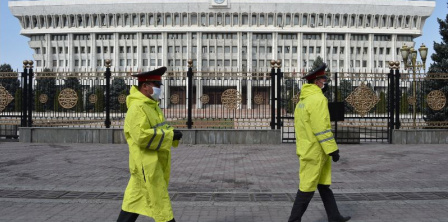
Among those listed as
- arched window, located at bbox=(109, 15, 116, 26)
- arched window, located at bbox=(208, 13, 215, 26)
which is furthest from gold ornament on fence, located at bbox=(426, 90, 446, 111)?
arched window, located at bbox=(109, 15, 116, 26)

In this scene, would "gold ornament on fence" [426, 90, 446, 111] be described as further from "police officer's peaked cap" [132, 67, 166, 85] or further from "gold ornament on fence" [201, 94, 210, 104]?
"police officer's peaked cap" [132, 67, 166, 85]

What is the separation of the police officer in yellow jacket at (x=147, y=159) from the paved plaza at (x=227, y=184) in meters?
1.62

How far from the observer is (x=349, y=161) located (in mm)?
10031

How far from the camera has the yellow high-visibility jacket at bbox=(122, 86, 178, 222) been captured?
323 centimetres

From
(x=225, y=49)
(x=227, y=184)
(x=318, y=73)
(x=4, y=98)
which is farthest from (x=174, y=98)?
(x=225, y=49)

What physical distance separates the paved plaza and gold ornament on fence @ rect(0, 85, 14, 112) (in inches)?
117

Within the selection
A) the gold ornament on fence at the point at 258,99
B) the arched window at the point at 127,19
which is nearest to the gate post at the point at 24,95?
the gold ornament on fence at the point at 258,99

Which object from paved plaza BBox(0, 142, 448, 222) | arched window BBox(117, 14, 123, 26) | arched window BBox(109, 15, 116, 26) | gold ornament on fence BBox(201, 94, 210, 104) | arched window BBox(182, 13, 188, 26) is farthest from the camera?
arched window BBox(109, 15, 116, 26)

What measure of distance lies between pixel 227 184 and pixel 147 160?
4.08 m

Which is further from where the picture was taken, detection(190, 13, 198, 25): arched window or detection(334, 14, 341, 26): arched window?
detection(334, 14, 341, 26): arched window

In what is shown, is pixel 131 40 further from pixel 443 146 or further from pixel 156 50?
pixel 443 146

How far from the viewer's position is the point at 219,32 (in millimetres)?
63875

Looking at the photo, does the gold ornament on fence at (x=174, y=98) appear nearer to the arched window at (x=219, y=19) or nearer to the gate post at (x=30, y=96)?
the gate post at (x=30, y=96)

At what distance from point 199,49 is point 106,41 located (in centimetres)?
1727
